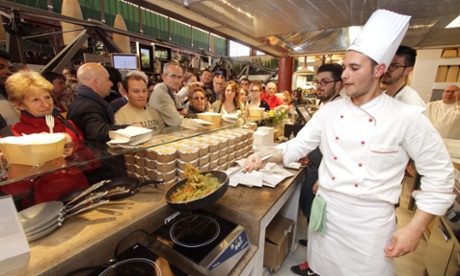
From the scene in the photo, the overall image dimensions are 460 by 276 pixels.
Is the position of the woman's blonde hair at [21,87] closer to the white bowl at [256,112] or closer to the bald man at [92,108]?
the bald man at [92,108]

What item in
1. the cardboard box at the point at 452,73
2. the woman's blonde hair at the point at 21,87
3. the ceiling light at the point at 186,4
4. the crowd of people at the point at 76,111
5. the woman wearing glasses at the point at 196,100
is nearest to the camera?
the crowd of people at the point at 76,111

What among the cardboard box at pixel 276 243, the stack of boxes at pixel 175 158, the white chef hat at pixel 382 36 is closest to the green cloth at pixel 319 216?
the cardboard box at pixel 276 243

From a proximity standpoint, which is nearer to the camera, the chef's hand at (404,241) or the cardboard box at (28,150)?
the cardboard box at (28,150)

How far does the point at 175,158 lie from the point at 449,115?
4.17 meters

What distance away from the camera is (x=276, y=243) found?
1.60 meters

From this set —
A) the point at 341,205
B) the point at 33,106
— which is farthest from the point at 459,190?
the point at 33,106

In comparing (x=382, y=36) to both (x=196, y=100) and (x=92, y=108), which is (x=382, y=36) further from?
(x=196, y=100)

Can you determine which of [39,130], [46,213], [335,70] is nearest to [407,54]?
[335,70]

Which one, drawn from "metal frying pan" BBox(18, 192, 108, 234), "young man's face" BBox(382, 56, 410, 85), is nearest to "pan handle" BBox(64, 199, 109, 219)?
"metal frying pan" BBox(18, 192, 108, 234)

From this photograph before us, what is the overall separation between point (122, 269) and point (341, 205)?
3.41ft

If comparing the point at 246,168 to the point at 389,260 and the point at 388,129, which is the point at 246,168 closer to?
the point at 388,129

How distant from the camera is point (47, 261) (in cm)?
67

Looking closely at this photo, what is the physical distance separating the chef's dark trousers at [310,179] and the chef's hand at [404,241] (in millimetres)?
785

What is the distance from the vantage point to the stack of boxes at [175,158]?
111cm
